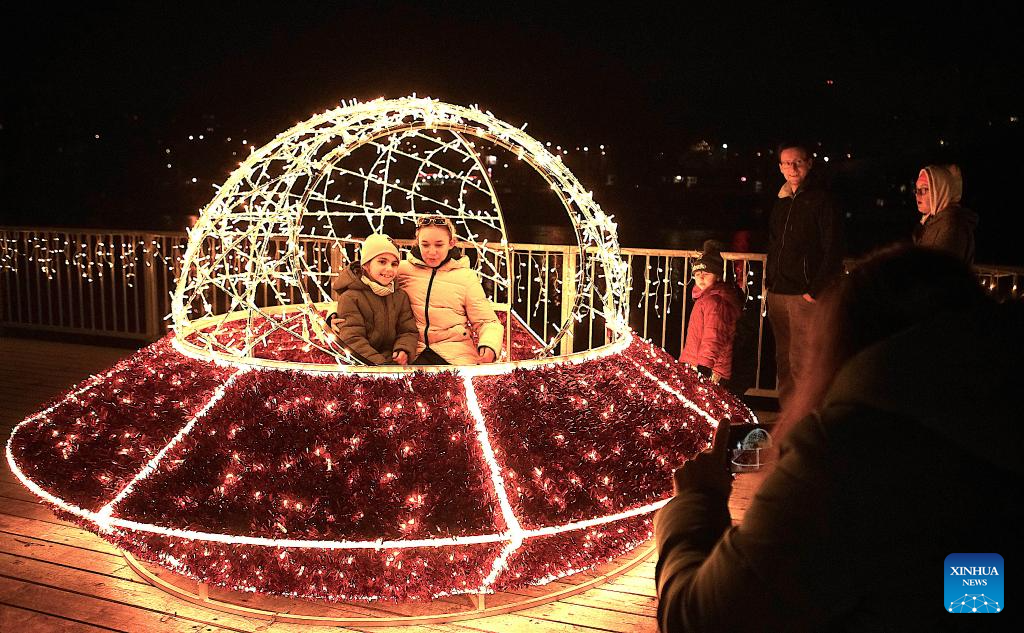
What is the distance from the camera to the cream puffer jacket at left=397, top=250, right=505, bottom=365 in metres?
4.95

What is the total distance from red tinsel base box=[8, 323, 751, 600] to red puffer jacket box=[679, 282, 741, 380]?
1857 millimetres

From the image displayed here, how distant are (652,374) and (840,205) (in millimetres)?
2111

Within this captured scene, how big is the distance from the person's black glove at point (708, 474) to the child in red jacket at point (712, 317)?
4134mm

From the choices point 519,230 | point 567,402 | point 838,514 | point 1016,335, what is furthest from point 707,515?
point 519,230

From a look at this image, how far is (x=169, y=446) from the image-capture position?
3314mm

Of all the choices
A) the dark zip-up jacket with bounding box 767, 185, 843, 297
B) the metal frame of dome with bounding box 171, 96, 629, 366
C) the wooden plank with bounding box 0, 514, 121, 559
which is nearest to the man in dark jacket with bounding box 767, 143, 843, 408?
the dark zip-up jacket with bounding box 767, 185, 843, 297

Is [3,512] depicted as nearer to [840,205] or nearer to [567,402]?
[567,402]

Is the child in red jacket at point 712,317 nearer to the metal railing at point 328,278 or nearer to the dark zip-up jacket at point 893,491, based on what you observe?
the metal railing at point 328,278

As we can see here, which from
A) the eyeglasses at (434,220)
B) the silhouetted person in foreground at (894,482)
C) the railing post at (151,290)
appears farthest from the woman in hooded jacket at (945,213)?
the railing post at (151,290)

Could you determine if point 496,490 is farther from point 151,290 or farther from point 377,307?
point 151,290

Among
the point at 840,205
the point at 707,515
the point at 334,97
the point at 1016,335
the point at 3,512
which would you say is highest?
the point at 334,97

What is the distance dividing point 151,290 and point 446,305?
4992 millimetres

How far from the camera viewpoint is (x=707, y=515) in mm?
1249

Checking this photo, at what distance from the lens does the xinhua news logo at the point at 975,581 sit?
955 mm
